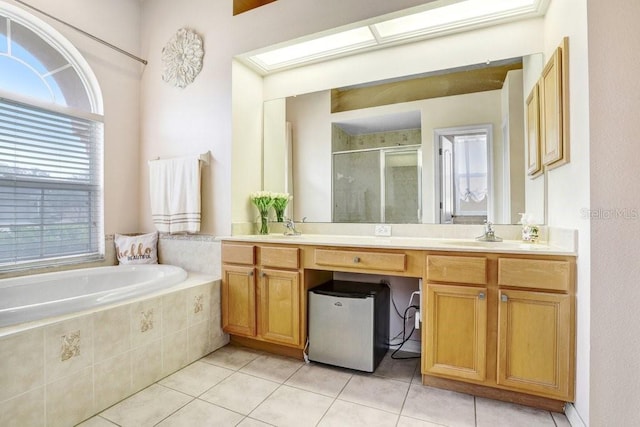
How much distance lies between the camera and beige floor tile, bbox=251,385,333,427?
155 cm

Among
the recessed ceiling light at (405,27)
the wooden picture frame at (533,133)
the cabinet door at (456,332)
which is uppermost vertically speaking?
the recessed ceiling light at (405,27)

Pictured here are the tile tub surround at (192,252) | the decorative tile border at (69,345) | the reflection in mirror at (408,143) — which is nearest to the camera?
the decorative tile border at (69,345)

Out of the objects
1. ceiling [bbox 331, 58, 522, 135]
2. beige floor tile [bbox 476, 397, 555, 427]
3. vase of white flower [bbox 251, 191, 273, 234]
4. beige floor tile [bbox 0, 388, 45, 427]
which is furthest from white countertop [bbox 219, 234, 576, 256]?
beige floor tile [bbox 0, 388, 45, 427]

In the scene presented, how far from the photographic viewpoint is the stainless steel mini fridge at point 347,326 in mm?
1984

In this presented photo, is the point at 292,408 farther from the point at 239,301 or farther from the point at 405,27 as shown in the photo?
the point at 405,27

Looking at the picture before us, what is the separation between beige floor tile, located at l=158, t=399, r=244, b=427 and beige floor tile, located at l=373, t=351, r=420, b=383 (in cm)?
93

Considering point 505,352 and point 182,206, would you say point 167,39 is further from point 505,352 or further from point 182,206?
point 505,352

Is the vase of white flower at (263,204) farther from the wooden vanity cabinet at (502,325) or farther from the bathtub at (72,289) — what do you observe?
the wooden vanity cabinet at (502,325)

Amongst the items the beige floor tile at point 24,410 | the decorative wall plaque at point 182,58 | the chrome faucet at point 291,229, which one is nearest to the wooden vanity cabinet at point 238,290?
the chrome faucet at point 291,229

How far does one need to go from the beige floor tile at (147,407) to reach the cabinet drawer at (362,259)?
111 cm

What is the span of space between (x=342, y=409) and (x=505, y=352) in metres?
0.90

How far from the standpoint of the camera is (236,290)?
2357 millimetres

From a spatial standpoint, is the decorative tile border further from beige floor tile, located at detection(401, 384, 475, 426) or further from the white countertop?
beige floor tile, located at detection(401, 384, 475, 426)

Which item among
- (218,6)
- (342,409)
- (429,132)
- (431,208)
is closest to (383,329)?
(342,409)
